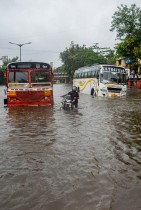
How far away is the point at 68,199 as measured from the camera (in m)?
4.42

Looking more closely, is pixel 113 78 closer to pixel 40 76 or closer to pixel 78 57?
pixel 40 76

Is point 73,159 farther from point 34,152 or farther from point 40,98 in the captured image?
point 40,98

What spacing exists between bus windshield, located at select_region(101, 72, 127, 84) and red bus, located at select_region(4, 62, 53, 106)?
35.0 ft

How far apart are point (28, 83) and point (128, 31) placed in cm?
2901

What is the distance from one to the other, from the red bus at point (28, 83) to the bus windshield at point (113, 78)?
10672 millimetres

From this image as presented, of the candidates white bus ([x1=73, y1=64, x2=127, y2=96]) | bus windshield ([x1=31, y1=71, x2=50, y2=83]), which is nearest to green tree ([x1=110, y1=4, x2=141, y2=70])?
white bus ([x1=73, y1=64, x2=127, y2=96])

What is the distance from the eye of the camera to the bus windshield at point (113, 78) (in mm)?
27891

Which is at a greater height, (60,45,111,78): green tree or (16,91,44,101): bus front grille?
(60,45,111,78): green tree

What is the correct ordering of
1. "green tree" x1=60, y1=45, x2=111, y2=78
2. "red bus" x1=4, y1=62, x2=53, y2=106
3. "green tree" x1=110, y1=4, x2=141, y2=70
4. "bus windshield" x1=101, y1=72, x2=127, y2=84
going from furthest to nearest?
"green tree" x1=60, y1=45, x2=111, y2=78 → "green tree" x1=110, y1=4, x2=141, y2=70 → "bus windshield" x1=101, y1=72, x2=127, y2=84 → "red bus" x1=4, y1=62, x2=53, y2=106

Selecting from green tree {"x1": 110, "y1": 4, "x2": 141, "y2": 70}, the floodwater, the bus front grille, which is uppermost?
green tree {"x1": 110, "y1": 4, "x2": 141, "y2": 70}

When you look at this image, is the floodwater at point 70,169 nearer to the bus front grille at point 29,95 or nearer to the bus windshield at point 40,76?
the bus front grille at point 29,95

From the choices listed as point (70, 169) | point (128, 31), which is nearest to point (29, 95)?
point (70, 169)

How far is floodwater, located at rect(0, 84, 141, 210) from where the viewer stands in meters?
4.36

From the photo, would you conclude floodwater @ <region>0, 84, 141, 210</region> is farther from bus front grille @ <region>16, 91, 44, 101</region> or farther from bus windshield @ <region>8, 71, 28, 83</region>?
bus windshield @ <region>8, 71, 28, 83</region>
